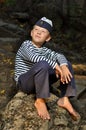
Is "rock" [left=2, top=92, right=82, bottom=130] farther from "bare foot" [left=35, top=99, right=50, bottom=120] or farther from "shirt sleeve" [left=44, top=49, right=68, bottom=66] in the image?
"shirt sleeve" [left=44, top=49, right=68, bottom=66]

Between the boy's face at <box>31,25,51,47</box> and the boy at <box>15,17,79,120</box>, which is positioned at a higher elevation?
the boy's face at <box>31,25,51,47</box>

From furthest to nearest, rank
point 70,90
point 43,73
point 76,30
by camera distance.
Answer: point 76,30 < point 70,90 < point 43,73

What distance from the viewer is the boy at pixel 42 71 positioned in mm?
5145

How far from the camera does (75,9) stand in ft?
46.9

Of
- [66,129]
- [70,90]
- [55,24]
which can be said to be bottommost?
[55,24]

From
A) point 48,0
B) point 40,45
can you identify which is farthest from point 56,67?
point 48,0

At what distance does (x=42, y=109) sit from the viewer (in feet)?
17.0

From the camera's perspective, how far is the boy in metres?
5.14

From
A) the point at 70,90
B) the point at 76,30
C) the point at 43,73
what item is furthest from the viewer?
the point at 76,30

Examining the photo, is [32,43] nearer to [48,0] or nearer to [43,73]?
[43,73]

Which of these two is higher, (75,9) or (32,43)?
(32,43)

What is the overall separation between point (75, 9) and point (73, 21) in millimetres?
477

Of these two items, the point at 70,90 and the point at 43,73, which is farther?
the point at 70,90

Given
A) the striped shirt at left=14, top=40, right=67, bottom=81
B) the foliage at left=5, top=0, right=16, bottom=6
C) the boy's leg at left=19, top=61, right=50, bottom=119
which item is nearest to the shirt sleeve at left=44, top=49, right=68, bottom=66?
the striped shirt at left=14, top=40, right=67, bottom=81
